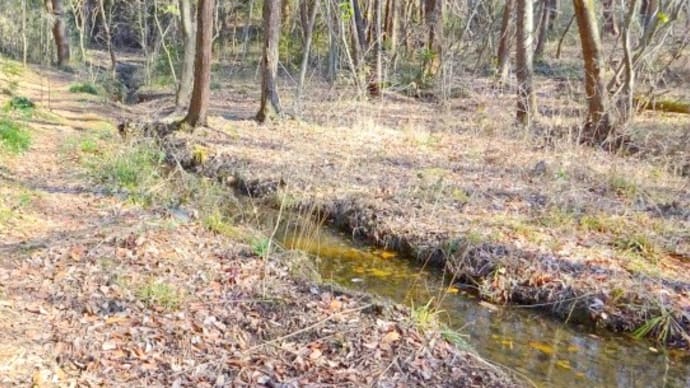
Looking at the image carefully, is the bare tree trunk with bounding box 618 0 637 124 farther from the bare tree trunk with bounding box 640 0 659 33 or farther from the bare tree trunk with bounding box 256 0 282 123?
the bare tree trunk with bounding box 256 0 282 123

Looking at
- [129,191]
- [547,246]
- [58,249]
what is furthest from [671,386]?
[129,191]

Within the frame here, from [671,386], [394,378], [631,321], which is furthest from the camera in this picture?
[631,321]

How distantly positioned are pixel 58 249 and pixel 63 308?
1.06m

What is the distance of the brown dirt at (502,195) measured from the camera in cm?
635

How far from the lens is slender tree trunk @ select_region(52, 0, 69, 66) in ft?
72.7

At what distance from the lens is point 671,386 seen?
5027 mm

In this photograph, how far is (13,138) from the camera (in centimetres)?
906

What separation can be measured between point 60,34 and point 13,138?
A: 50.2ft

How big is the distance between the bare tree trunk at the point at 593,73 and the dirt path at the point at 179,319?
24.1 ft

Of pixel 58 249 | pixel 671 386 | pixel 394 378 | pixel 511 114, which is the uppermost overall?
pixel 511 114

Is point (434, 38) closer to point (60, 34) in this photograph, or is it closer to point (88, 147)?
point (88, 147)

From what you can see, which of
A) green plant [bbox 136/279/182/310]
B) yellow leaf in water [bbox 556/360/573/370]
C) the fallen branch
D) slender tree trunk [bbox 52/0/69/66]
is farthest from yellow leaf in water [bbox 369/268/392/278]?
slender tree trunk [bbox 52/0/69/66]

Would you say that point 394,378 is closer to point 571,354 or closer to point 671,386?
point 571,354

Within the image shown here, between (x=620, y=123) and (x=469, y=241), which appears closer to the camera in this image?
(x=469, y=241)
